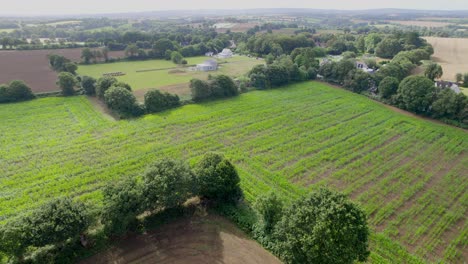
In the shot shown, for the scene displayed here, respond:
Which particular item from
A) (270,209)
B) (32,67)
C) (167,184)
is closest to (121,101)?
(167,184)

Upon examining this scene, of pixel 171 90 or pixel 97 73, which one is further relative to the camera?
pixel 97 73

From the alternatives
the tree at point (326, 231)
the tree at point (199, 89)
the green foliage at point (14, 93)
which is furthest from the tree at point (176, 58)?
the tree at point (326, 231)

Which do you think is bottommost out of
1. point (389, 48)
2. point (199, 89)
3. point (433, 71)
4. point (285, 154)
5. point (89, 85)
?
point (285, 154)

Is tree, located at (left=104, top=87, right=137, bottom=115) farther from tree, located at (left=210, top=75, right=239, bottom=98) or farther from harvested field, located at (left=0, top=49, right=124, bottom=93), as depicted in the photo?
harvested field, located at (left=0, top=49, right=124, bottom=93)

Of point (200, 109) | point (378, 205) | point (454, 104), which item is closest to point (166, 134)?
point (200, 109)

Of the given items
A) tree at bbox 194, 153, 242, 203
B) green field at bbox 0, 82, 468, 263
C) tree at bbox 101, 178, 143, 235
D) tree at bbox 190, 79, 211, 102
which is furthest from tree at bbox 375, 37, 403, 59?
tree at bbox 101, 178, 143, 235

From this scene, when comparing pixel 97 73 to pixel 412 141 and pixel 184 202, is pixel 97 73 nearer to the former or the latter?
pixel 184 202

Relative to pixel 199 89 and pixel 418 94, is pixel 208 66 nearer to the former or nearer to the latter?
pixel 199 89
